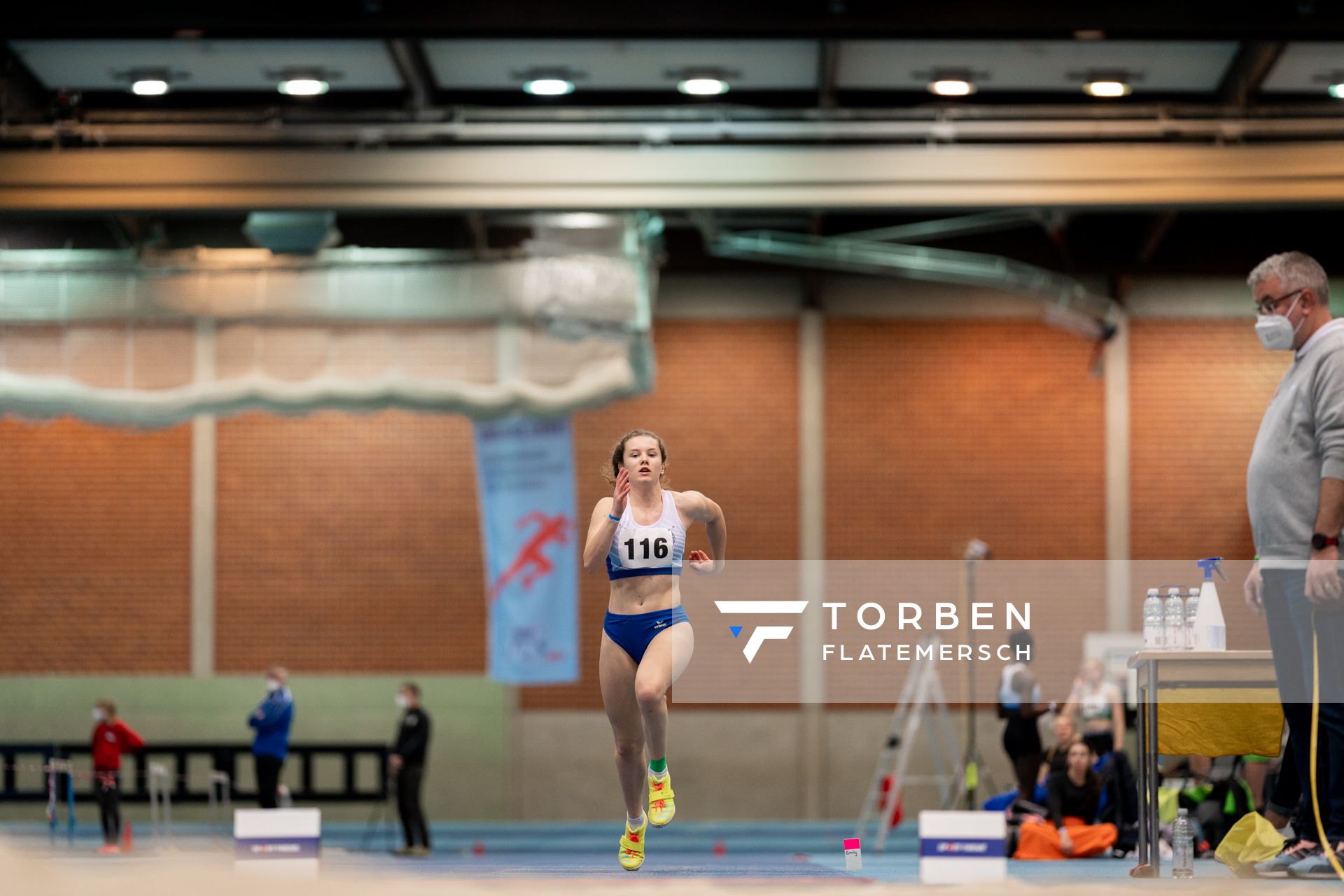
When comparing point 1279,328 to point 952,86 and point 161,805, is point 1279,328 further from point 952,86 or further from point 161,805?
point 161,805

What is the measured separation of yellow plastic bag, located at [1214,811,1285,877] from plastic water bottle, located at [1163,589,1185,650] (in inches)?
28.9

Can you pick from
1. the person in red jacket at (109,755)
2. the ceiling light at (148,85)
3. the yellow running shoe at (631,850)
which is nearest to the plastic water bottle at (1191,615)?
the yellow running shoe at (631,850)

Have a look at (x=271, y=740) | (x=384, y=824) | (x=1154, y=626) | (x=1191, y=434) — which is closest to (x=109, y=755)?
(x=271, y=740)

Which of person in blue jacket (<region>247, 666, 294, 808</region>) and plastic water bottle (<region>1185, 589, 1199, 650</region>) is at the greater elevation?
plastic water bottle (<region>1185, 589, 1199, 650</region>)

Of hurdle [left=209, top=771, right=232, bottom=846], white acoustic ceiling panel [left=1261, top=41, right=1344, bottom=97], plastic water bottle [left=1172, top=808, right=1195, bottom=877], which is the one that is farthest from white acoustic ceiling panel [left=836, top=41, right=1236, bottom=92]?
hurdle [left=209, top=771, right=232, bottom=846]

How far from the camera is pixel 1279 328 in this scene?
5770mm

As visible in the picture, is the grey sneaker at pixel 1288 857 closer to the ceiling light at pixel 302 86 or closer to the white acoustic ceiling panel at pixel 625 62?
the white acoustic ceiling panel at pixel 625 62

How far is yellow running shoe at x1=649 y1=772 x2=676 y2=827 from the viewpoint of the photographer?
597 cm

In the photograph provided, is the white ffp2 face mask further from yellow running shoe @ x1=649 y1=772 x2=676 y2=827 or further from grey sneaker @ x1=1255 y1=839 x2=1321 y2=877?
yellow running shoe @ x1=649 y1=772 x2=676 y2=827

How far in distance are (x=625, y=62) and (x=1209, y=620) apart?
9.11 m

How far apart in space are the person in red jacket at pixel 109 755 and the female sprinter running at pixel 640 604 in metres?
9.72

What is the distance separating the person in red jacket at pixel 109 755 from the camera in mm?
14180

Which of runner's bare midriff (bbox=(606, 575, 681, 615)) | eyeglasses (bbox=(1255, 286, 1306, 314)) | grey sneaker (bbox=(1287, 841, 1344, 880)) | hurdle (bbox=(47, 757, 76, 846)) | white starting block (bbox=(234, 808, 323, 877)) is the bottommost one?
hurdle (bbox=(47, 757, 76, 846))

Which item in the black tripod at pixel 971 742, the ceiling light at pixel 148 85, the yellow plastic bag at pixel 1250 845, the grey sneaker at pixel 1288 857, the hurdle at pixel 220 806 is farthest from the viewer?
the hurdle at pixel 220 806
